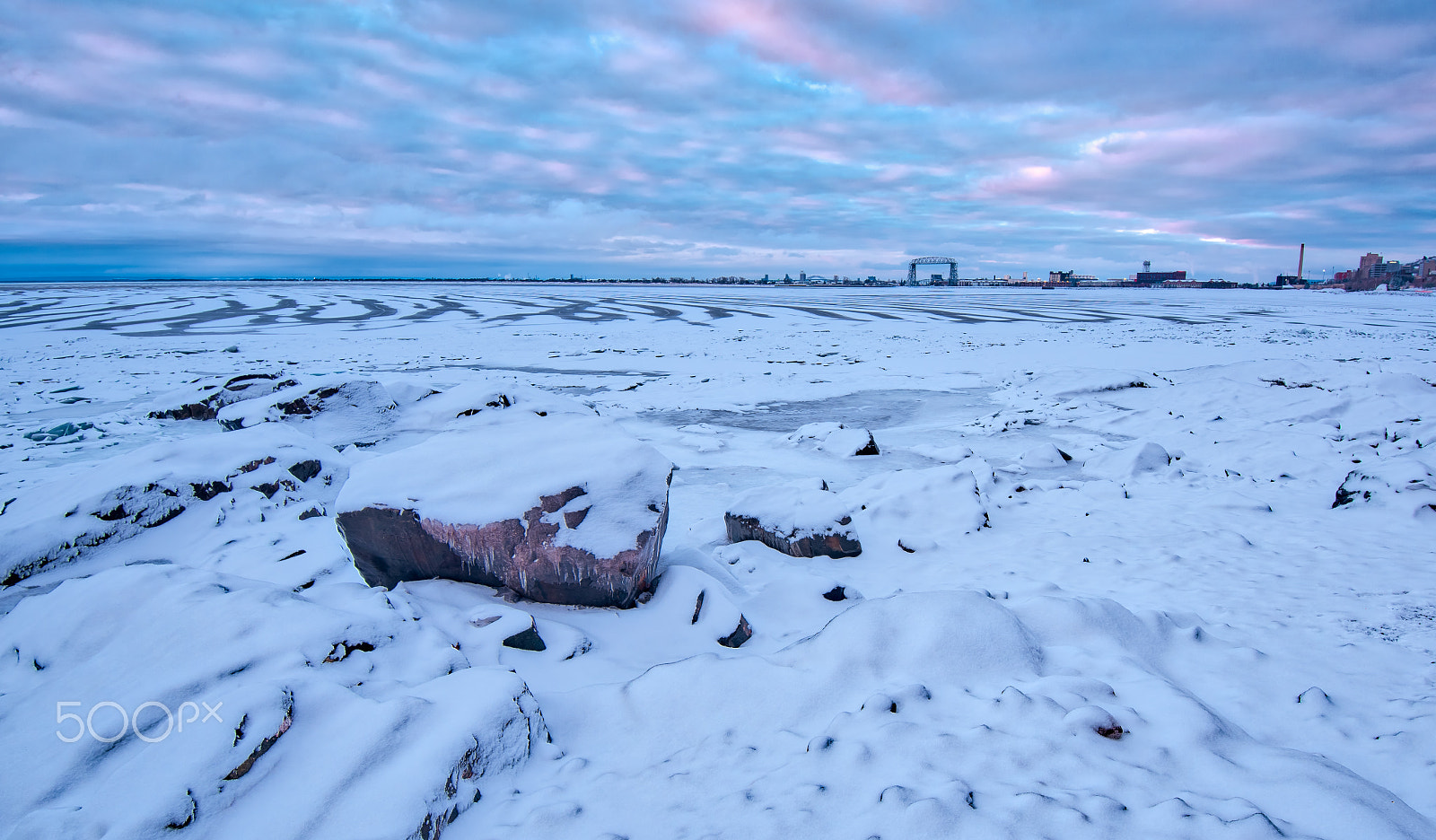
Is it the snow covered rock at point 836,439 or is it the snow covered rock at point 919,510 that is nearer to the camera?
the snow covered rock at point 919,510

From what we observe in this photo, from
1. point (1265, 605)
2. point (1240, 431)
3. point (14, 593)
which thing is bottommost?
point (14, 593)

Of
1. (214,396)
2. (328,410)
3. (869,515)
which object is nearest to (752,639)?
(869,515)

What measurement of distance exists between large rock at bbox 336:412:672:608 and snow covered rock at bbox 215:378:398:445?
4.14 meters

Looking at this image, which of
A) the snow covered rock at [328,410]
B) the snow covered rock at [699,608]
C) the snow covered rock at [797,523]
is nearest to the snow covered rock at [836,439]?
the snow covered rock at [797,523]

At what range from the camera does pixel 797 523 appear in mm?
4383

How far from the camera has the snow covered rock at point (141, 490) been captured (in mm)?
3876

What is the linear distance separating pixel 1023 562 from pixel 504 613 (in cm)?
309

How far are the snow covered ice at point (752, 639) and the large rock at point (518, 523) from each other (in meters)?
0.04

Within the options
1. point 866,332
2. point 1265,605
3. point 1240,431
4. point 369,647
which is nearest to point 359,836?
point 369,647

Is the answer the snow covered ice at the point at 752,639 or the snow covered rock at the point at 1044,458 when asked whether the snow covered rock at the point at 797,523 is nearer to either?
the snow covered ice at the point at 752,639

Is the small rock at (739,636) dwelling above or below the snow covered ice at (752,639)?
below

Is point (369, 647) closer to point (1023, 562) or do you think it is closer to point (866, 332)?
point (1023, 562)

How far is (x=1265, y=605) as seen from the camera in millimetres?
3381

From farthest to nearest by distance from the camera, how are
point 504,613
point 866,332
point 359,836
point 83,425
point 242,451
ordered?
point 866,332
point 83,425
point 242,451
point 504,613
point 359,836
